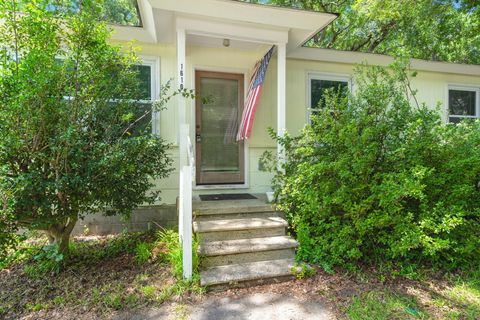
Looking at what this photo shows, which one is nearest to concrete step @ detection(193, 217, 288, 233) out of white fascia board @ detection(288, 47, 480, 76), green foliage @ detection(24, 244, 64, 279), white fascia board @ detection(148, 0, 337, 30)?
green foliage @ detection(24, 244, 64, 279)

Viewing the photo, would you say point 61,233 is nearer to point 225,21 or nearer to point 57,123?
point 57,123

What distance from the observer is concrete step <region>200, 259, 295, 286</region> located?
2.59 m

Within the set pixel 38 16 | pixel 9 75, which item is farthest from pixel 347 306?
pixel 38 16

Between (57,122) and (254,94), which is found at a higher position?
(254,94)

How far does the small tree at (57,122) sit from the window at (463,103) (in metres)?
6.62

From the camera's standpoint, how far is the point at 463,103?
612 centimetres

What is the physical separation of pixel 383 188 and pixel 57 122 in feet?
11.2

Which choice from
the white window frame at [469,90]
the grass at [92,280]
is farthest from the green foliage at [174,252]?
the white window frame at [469,90]

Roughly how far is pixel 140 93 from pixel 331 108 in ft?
8.46

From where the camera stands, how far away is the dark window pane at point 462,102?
6037mm

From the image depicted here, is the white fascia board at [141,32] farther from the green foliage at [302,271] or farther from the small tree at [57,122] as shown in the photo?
→ the green foliage at [302,271]

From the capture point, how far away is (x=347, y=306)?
7.73 ft

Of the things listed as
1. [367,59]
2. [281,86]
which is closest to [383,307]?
[281,86]

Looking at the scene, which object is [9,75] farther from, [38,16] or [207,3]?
[207,3]
